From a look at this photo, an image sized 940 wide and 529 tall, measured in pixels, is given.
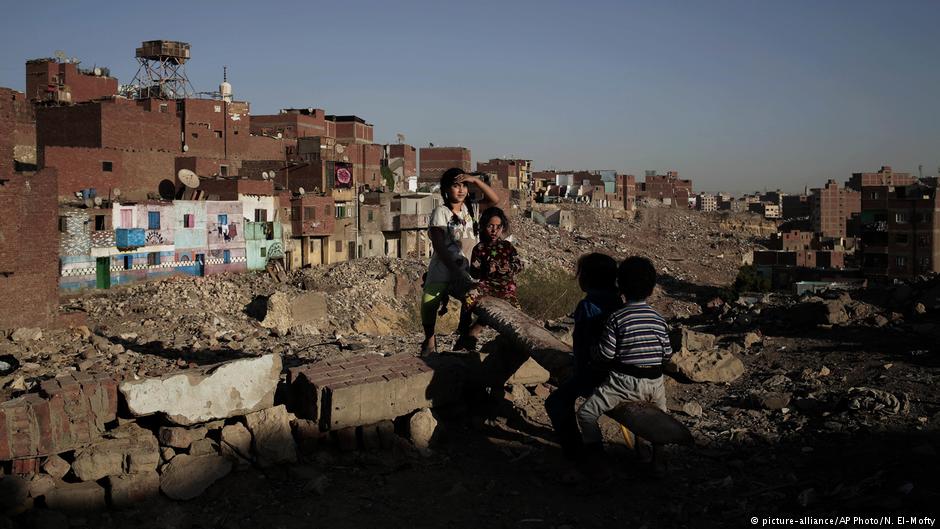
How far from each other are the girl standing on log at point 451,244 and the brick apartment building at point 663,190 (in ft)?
365

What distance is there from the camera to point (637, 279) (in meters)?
4.52

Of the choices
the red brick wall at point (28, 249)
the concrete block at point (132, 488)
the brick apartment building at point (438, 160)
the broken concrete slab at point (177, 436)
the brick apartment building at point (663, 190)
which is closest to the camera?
the concrete block at point (132, 488)

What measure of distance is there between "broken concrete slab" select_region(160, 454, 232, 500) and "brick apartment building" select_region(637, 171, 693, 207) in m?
113

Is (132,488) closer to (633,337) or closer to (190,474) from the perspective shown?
(190,474)

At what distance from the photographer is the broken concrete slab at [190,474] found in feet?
14.8

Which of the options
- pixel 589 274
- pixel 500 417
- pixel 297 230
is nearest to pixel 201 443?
pixel 500 417

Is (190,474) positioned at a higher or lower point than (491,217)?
lower

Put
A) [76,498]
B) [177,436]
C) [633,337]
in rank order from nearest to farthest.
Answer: [76,498]
[633,337]
[177,436]

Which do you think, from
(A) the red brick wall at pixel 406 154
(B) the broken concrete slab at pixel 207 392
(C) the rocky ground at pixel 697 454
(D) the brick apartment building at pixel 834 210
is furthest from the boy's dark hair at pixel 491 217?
(D) the brick apartment building at pixel 834 210

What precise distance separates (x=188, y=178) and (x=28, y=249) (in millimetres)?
20346

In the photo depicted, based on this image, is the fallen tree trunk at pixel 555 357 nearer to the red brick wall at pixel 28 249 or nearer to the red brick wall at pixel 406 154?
the red brick wall at pixel 28 249

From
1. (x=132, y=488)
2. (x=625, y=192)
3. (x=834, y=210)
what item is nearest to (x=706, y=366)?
(x=132, y=488)

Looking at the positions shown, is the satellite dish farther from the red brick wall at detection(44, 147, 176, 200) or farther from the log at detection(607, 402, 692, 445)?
the log at detection(607, 402, 692, 445)

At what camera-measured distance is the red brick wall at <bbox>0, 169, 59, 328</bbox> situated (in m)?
14.0
